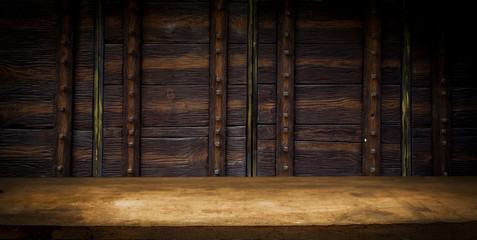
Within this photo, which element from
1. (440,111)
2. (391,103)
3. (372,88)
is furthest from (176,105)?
(440,111)

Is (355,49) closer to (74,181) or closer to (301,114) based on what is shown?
(301,114)

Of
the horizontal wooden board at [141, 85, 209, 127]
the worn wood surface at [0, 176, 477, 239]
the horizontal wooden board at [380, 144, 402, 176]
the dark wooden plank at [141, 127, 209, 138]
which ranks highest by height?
the horizontal wooden board at [141, 85, 209, 127]

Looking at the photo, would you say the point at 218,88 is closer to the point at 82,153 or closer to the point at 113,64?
the point at 113,64

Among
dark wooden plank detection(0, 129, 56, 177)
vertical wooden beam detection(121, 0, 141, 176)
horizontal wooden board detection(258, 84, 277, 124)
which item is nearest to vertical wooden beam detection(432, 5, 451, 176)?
horizontal wooden board detection(258, 84, 277, 124)

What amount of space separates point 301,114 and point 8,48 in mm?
2198

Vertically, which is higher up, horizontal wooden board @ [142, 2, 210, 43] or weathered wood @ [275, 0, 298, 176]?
horizontal wooden board @ [142, 2, 210, 43]

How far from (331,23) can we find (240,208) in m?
1.62

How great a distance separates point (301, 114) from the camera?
2443mm

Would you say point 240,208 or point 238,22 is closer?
point 240,208

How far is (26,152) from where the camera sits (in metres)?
2.38

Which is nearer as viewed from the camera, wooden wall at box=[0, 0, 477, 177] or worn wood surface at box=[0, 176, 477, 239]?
worn wood surface at box=[0, 176, 477, 239]

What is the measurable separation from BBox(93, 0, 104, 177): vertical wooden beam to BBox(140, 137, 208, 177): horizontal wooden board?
15.3 inches

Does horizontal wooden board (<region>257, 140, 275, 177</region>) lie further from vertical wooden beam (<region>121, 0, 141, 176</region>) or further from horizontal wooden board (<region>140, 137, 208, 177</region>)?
vertical wooden beam (<region>121, 0, 141, 176</region>)

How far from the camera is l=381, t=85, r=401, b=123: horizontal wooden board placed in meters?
2.44
